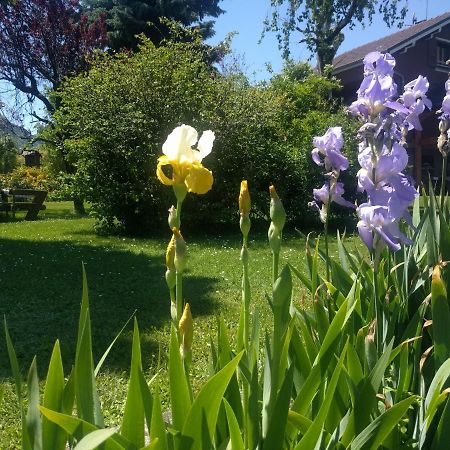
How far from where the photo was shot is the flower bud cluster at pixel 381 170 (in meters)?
1.30

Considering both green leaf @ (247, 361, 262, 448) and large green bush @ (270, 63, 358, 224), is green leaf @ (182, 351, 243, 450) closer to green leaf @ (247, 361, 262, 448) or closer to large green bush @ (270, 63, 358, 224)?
green leaf @ (247, 361, 262, 448)

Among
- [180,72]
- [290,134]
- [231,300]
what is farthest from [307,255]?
[290,134]

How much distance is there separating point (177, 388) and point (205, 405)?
0.10 m

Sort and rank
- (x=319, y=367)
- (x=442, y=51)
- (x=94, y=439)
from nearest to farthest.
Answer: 1. (x=94, y=439)
2. (x=319, y=367)
3. (x=442, y=51)

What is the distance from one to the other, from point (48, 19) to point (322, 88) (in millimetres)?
9505

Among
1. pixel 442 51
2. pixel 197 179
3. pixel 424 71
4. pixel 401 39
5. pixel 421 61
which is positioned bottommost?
pixel 197 179

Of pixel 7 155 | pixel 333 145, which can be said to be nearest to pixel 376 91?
pixel 333 145

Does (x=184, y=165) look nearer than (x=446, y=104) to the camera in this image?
Yes

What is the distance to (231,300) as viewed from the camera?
5113 millimetres

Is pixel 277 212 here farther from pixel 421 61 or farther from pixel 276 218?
pixel 421 61

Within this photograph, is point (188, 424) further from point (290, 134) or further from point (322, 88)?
point (322, 88)

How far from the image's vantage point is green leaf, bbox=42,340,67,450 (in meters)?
1.09

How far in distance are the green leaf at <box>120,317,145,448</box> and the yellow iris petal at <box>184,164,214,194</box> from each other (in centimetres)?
33

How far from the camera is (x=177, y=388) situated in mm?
1104
